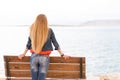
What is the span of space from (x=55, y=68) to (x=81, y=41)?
236 inches

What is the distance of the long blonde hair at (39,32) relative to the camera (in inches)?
145

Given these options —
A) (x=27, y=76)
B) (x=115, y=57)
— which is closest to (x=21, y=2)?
(x=115, y=57)

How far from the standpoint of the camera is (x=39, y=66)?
3781 millimetres

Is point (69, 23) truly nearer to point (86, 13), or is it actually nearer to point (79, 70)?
point (86, 13)

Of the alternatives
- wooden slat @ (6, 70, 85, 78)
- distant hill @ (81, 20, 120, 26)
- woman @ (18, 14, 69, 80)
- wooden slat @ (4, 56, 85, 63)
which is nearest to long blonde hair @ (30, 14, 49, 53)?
woman @ (18, 14, 69, 80)

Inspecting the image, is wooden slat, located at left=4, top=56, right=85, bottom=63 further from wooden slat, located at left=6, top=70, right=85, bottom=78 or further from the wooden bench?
wooden slat, located at left=6, top=70, right=85, bottom=78

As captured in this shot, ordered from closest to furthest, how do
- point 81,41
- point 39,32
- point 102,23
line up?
point 39,32, point 102,23, point 81,41

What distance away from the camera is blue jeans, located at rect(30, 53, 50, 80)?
373cm

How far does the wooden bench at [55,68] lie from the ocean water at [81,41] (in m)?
5.20

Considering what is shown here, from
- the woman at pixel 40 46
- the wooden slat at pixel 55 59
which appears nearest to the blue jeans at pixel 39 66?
the woman at pixel 40 46

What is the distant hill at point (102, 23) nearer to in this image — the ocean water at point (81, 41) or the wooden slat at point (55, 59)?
the ocean water at point (81, 41)

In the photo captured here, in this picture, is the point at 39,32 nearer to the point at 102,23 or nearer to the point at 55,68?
the point at 55,68

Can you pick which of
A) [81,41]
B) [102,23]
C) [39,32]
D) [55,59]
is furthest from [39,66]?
[81,41]

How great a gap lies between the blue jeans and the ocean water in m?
5.41
